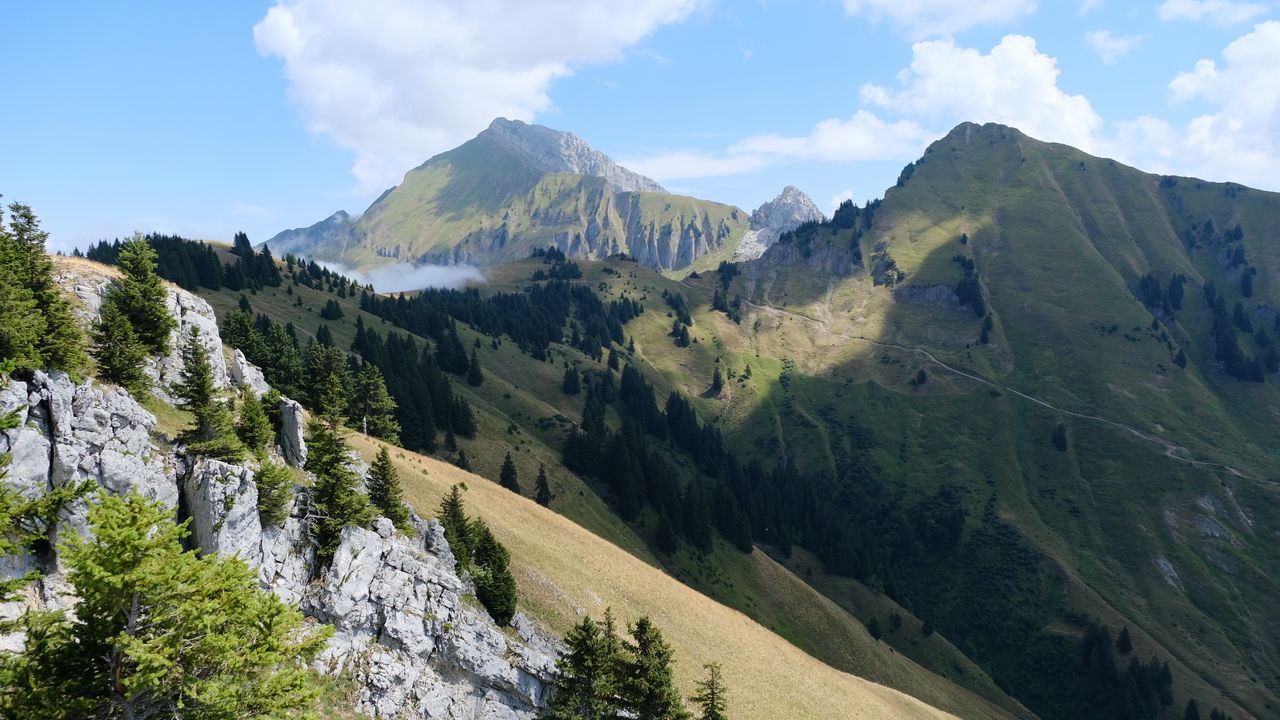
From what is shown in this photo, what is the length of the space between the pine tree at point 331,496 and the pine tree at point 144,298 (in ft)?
36.8

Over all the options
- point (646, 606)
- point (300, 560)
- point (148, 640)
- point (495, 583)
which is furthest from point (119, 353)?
point (646, 606)

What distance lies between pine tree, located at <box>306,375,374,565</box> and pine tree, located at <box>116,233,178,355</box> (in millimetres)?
11212

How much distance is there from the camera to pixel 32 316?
30375 millimetres

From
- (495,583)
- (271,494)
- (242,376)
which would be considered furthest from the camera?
(242,376)

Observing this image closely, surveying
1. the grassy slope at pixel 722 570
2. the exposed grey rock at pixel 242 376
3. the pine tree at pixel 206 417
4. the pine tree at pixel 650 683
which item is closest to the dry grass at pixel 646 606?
the exposed grey rock at pixel 242 376

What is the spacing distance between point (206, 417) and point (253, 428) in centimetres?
441

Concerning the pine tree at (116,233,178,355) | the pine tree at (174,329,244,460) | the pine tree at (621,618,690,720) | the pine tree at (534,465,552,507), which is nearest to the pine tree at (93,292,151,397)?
the pine tree at (174,329,244,460)

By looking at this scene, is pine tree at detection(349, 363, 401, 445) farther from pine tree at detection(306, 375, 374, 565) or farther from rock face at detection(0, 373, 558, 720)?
pine tree at detection(306, 375, 374, 565)

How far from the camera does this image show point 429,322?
192375mm

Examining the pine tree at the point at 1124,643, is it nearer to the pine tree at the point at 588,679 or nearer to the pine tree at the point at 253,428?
the pine tree at the point at 588,679

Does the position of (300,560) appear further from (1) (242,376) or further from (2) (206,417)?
(1) (242,376)

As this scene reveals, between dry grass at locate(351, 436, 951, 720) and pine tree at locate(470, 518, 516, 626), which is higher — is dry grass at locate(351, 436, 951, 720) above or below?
below

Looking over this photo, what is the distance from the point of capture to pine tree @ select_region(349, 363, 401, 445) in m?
80.2

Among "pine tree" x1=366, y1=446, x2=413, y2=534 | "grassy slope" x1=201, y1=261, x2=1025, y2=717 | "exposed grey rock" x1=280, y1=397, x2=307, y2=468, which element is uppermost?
"exposed grey rock" x1=280, y1=397, x2=307, y2=468
